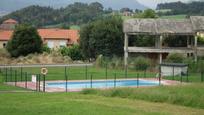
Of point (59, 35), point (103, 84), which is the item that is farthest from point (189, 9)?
point (103, 84)

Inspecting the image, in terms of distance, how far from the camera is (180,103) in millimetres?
20422

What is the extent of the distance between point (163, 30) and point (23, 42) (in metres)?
19.0

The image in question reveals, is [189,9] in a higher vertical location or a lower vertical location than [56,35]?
higher

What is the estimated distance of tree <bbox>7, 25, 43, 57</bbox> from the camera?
226ft

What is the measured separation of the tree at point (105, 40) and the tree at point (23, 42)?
7.14 m

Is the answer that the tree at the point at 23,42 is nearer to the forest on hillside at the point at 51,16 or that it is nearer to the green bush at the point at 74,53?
the green bush at the point at 74,53

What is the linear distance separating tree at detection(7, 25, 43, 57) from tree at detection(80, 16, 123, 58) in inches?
281

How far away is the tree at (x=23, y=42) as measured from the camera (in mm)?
68812

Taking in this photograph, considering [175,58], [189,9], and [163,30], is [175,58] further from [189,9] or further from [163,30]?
[189,9]

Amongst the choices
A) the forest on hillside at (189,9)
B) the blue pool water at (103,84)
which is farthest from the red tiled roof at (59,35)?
the blue pool water at (103,84)

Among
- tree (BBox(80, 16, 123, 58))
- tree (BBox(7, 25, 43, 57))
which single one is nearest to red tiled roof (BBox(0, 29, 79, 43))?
tree (BBox(80, 16, 123, 58))

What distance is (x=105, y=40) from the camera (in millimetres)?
68750

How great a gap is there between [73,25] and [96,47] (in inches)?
2822

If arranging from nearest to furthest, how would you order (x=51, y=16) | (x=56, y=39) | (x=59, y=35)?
(x=56, y=39) < (x=59, y=35) < (x=51, y=16)
